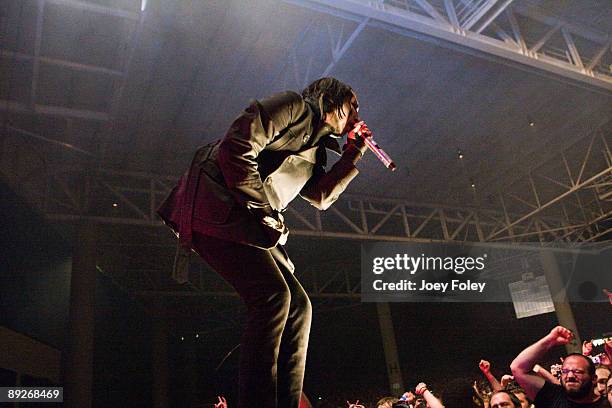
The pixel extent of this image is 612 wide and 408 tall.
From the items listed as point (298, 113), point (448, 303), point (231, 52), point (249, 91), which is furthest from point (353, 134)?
point (448, 303)

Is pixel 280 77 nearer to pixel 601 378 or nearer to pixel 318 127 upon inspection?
pixel 601 378

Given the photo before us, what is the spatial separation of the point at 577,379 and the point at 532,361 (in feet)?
0.74

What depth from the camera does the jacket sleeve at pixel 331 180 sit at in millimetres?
1599

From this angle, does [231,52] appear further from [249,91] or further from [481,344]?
[481,344]

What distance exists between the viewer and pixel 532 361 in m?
2.50

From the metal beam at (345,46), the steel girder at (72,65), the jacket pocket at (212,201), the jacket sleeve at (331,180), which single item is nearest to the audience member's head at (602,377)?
the jacket sleeve at (331,180)

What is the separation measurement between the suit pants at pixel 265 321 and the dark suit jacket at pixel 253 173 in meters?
0.05

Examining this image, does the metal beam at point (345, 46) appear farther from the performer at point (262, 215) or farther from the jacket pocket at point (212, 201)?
the jacket pocket at point (212, 201)

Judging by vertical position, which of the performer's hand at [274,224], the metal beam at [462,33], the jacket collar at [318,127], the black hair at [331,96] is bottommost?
the performer's hand at [274,224]

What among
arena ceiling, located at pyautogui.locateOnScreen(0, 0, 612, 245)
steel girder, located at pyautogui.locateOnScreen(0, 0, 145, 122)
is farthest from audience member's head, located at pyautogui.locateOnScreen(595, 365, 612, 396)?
steel girder, located at pyautogui.locateOnScreen(0, 0, 145, 122)

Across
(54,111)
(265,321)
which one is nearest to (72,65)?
(54,111)

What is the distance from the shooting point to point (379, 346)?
16.4 m

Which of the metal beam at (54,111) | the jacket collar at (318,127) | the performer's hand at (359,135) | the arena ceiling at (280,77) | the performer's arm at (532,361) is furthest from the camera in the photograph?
the metal beam at (54,111)

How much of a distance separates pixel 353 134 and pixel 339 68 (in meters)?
5.40
